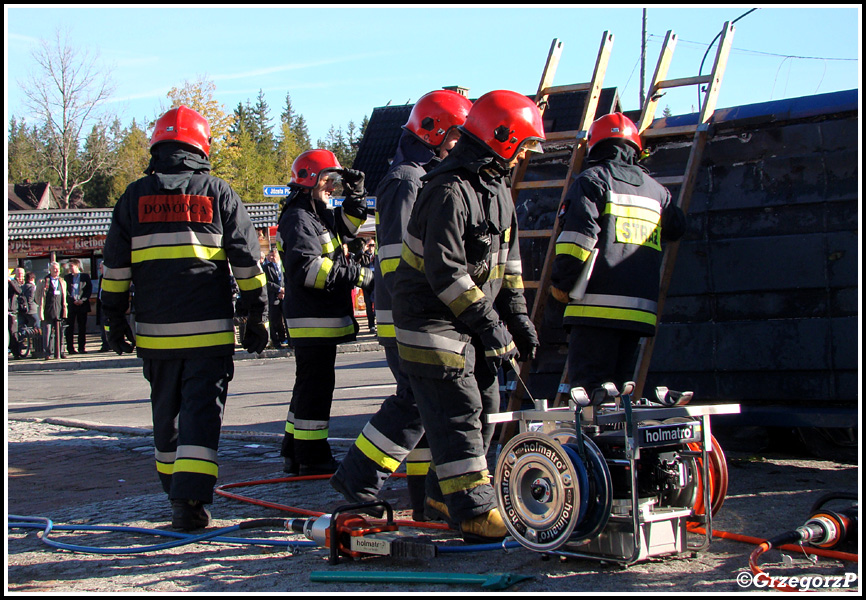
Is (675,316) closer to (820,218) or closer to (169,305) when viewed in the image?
(820,218)

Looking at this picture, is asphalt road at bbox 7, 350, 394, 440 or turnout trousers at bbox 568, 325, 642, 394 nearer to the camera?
turnout trousers at bbox 568, 325, 642, 394

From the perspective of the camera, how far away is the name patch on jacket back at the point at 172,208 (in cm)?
470

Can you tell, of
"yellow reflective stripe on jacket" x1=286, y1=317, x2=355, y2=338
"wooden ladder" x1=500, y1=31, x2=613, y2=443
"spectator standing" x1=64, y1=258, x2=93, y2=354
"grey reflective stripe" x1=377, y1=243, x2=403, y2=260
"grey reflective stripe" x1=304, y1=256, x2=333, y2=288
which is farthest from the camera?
"spectator standing" x1=64, y1=258, x2=93, y2=354

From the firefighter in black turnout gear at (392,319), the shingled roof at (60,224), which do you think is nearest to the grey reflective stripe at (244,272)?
the firefighter in black turnout gear at (392,319)

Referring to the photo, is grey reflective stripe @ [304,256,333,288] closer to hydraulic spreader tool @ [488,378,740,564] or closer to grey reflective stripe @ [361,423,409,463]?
grey reflective stripe @ [361,423,409,463]

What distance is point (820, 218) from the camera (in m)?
5.60

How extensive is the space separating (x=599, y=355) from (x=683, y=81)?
2.51 meters

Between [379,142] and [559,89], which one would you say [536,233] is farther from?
[379,142]

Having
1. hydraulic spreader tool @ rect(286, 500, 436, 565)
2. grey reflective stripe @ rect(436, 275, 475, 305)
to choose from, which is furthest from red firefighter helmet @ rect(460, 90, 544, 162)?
hydraulic spreader tool @ rect(286, 500, 436, 565)

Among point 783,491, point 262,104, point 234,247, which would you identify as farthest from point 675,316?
point 262,104

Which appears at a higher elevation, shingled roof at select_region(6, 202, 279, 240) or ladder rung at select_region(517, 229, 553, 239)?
shingled roof at select_region(6, 202, 279, 240)

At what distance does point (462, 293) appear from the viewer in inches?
148

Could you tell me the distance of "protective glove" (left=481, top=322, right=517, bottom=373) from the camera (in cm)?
382

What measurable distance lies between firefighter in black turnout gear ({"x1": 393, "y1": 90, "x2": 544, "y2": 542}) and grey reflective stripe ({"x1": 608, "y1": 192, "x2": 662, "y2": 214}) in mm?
807
